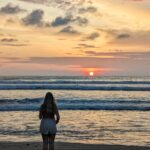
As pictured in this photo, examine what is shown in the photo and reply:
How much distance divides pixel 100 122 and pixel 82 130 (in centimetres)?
275

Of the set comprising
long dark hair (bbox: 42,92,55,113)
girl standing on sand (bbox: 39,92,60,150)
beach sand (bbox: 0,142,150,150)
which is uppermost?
long dark hair (bbox: 42,92,55,113)

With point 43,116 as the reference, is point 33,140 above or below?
below

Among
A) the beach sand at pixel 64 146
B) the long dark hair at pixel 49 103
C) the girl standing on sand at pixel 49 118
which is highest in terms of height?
the long dark hair at pixel 49 103

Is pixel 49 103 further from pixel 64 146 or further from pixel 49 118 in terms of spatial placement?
pixel 64 146

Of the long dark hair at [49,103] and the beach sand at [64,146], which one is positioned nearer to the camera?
the long dark hair at [49,103]

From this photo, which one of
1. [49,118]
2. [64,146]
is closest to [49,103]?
[49,118]

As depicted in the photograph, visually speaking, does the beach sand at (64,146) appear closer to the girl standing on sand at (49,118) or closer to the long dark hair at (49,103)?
the girl standing on sand at (49,118)

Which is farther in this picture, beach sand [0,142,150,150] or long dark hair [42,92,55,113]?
beach sand [0,142,150,150]

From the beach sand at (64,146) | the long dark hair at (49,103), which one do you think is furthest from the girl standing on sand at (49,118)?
the beach sand at (64,146)

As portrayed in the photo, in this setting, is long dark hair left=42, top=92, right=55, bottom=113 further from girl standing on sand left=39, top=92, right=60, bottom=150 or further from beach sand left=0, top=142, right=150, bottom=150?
beach sand left=0, top=142, right=150, bottom=150

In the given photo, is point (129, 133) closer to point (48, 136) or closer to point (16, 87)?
point (48, 136)

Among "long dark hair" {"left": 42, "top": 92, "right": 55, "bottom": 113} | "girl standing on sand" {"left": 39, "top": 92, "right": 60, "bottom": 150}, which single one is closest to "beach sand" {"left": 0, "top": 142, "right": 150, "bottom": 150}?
"girl standing on sand" {"left": 39, "top": 92, "right": 60, "bottom": 150}

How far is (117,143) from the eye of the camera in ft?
49.2

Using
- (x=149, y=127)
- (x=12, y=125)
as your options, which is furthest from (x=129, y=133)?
(x=12, y=125)
